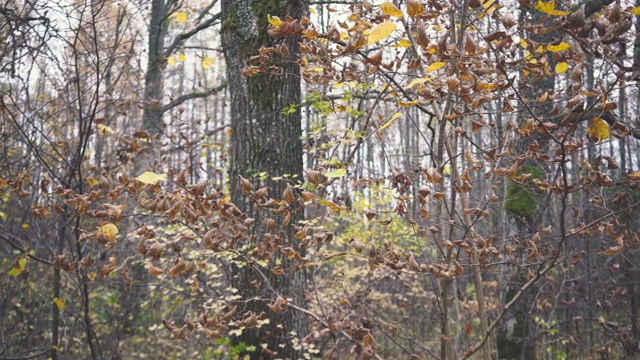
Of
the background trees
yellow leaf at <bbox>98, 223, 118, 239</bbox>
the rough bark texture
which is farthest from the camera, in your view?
the rough bark texture

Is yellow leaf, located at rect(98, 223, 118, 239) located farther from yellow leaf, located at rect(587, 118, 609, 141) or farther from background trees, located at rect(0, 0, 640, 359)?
yellow leaf, located at rect(587, 118, 609, 141)

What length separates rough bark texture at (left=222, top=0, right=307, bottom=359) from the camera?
3.60 metres

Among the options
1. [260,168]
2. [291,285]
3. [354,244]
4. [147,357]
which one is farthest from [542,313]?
[147,357]

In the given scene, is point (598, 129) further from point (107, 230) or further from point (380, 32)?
point (107, 230)

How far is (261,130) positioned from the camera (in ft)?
11.9

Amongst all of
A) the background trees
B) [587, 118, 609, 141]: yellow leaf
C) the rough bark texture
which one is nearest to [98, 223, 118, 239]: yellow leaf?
the background trees

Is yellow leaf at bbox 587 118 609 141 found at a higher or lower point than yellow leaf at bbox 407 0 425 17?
lower

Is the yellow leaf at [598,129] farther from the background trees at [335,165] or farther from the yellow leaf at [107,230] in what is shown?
the yellow leaf at [107,230]

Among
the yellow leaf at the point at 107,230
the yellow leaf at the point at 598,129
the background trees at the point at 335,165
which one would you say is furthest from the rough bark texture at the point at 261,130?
the yellow leaf at the point at 598,129

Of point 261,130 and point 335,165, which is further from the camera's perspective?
point 261,130

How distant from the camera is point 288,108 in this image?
11.5 ft

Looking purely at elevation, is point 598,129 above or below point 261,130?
below

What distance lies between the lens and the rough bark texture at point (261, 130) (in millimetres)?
3604

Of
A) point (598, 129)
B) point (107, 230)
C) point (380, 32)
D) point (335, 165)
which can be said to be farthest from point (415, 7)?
point (107, 230)
